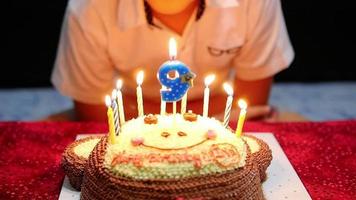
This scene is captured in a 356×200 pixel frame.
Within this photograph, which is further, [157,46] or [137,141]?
[157,46]

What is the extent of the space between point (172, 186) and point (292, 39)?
208cm

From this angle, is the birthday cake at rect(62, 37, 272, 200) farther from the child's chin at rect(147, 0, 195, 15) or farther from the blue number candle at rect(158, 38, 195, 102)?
the child's chin at rect(147, 0, 195, 15)

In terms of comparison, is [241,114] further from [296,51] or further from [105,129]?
[296,51]

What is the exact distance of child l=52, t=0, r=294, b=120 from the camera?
5.82 ft

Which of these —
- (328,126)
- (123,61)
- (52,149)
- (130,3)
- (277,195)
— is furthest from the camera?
(123,61)

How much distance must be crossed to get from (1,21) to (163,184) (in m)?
2.12

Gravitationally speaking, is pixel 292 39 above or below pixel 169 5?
below

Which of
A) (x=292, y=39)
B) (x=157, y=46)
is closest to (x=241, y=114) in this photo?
(x=157, y=46)

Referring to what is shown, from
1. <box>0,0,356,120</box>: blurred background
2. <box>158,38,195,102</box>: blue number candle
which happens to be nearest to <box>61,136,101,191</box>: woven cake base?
<box>158,38,195,102</box>: blue number candle

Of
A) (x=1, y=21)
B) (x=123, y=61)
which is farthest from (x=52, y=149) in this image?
(x=1, y=21)

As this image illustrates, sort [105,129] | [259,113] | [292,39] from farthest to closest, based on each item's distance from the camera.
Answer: [292,39]
[259,113]
[105,129]

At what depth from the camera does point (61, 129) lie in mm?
1608

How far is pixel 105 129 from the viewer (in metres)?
1.60

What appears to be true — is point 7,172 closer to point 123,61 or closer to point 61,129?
point 61,129
